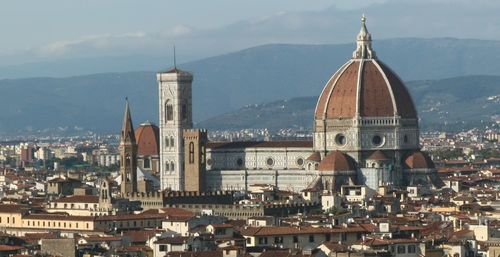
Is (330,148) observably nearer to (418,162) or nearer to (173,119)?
(418,162)

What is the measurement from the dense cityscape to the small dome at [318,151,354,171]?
0.10 m

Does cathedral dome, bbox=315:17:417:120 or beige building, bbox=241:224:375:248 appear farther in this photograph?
cathedral dome, bbox=315:17:417:120

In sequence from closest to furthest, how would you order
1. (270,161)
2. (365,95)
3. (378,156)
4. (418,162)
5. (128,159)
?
(128,159), (418,162), (378,156), (365,95), (270,161)

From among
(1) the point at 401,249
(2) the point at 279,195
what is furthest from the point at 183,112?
(1) the point at 401,249

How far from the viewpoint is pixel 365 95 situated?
131 m

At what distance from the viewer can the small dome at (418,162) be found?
128 meters

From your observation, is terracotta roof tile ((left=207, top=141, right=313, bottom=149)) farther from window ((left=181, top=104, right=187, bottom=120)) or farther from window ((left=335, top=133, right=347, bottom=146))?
window ((left=335, top=133, right=347, bottom=146))

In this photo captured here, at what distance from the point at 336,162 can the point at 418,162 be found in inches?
205

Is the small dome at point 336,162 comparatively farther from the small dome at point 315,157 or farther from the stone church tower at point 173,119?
the stone church tower at point 173,119

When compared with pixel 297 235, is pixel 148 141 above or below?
above

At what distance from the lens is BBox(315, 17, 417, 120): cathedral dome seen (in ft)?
431

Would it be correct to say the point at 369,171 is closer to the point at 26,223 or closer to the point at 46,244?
the point at 26,223

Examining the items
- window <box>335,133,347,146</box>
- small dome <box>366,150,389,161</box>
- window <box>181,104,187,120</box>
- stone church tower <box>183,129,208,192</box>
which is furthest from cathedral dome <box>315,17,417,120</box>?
window <box>181,104,187,120</box>

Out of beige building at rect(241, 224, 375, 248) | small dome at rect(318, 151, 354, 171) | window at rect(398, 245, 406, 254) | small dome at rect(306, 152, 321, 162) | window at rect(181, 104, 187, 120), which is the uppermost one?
window at rect(181, 104, 187, 120)
